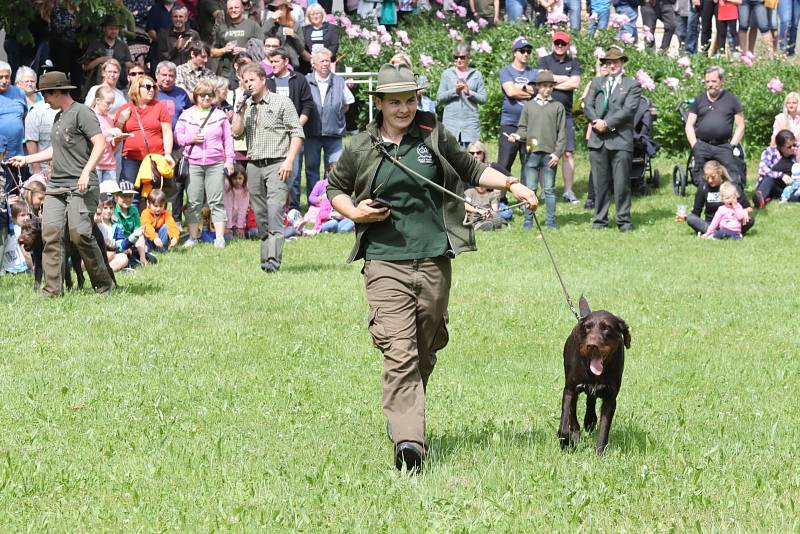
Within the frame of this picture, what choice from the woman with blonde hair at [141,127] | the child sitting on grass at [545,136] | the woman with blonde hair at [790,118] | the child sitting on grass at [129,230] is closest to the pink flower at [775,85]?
the woman with blonde hair at [790,118]

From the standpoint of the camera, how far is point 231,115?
668 inches

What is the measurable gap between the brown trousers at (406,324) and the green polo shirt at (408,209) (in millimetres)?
68

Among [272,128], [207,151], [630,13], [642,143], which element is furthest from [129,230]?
[630,13]

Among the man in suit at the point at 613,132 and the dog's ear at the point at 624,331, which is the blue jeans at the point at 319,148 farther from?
the dog's ear at the point at 624,331

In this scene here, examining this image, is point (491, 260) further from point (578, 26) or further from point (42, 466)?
point (578, 26)

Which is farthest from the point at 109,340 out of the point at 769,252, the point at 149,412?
the point at 769,252

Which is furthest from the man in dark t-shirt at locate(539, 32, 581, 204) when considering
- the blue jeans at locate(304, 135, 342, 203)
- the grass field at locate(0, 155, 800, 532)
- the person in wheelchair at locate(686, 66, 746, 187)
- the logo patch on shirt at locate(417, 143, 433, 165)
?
the logo patch on shirt at locate(417, 143, 433, 165)

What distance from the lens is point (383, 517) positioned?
5949 mm

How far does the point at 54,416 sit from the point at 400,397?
269cm

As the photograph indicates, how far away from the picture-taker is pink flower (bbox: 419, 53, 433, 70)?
24.6m

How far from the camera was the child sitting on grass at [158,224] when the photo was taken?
52.0 ft

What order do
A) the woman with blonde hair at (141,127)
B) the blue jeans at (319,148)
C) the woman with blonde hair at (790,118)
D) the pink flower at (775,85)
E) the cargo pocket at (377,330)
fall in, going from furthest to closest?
1. the pink flower at (775,85)
2. the woman with blonde hair at (790,118)
3. the blue jeans at (319,148)
4. the woman with blonde hair at (141,127)
5. the cargo pocket at (377,330)

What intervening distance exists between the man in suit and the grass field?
3351mm

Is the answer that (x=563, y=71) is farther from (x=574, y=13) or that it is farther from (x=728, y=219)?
(x=574, y=13)
